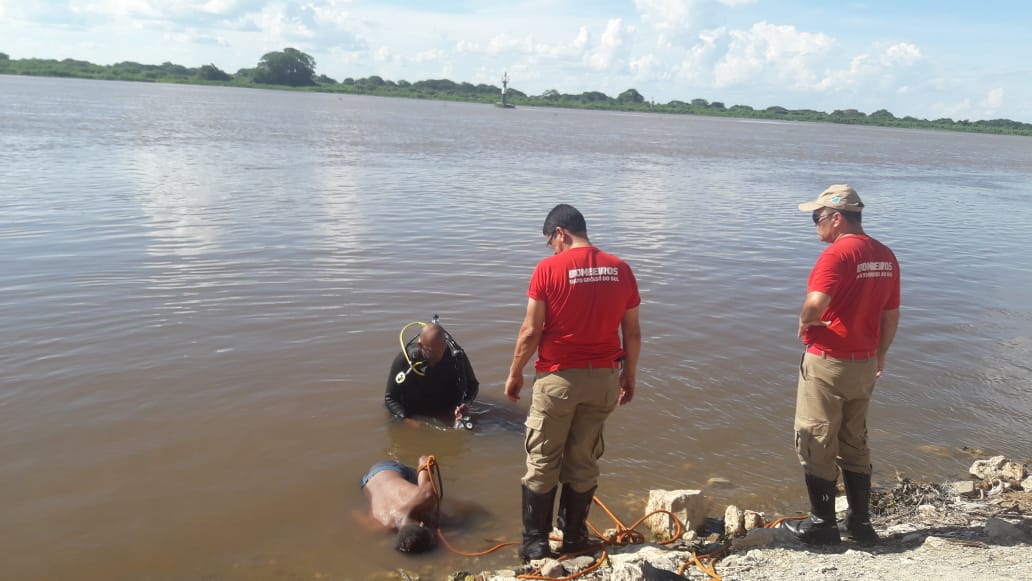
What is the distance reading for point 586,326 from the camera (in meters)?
4.07

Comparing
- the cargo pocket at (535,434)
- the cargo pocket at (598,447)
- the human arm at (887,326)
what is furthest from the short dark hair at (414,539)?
the human arm at (887,326)

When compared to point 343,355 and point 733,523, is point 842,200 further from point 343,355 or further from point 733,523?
point 343,355

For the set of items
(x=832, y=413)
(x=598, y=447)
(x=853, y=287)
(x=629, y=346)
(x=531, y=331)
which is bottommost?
(x=598, y=447)

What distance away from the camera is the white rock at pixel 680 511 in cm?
491

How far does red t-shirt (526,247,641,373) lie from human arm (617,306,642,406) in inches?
5.2

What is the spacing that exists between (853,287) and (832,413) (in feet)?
2.41

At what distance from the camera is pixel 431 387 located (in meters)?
6.56

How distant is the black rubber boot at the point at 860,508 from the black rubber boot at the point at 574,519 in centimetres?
156

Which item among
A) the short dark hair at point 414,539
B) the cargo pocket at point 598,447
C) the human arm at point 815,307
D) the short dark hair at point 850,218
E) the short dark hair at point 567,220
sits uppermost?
the short dark hair at point 850,218

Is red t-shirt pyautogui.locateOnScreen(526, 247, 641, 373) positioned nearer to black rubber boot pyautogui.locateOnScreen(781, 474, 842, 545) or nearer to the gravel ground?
the gravel ground

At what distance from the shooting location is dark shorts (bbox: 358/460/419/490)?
533cm

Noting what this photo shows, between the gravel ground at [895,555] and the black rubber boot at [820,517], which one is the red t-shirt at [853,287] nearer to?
the black rubber boot at [820,517]

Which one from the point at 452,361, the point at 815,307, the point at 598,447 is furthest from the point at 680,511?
the point at 452,361

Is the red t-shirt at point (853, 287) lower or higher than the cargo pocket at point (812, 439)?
higher
